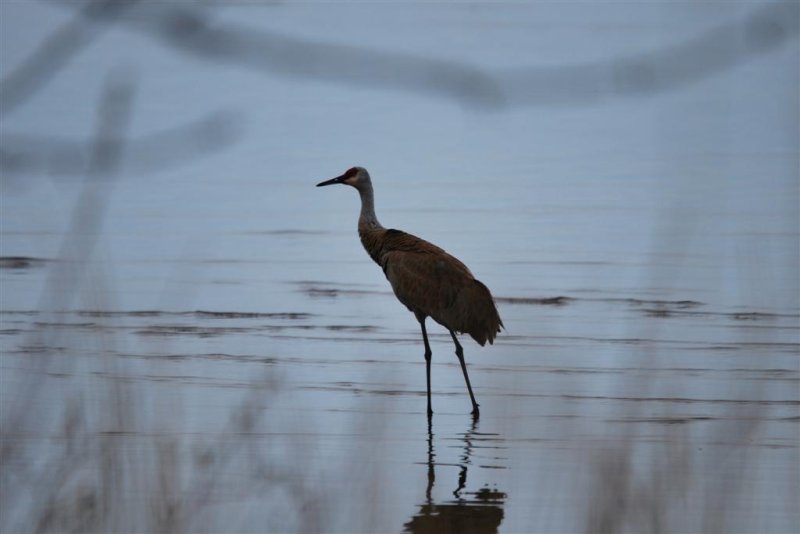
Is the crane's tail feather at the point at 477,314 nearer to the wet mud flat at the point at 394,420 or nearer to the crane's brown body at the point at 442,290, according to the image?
the crane's brown body at the point at 442,290

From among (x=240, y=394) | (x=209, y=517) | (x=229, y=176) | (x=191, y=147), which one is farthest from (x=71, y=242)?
(x=229, y=176)

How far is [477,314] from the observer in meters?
9.52

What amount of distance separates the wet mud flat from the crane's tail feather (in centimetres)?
36

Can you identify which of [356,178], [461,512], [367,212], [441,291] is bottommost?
[461,512]

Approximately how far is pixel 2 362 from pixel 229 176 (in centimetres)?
1414

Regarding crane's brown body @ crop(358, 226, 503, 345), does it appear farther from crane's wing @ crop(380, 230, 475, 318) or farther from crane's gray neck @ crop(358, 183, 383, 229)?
crane's gray neck @ crop(358, 183, 383, 229)

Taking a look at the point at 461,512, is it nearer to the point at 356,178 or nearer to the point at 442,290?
the point at 442,290

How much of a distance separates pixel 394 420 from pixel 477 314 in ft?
2.99

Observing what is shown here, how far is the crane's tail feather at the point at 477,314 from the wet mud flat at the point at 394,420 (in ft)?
1.20

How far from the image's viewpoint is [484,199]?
74.3 feet

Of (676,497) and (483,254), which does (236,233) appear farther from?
(676,497)

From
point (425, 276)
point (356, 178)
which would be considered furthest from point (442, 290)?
point (356, 178)

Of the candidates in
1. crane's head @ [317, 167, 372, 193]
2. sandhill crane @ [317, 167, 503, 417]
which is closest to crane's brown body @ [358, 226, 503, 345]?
sandhill crane @ [317, 167, 503, 417]

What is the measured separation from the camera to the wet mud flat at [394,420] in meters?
5.04
